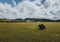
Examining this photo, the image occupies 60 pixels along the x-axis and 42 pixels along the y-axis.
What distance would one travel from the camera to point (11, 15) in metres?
5.29

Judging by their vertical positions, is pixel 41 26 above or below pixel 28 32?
above

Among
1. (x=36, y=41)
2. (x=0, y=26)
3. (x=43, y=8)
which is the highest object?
(x=43, y=8)

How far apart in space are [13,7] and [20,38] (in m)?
0.75

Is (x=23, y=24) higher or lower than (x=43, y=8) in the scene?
lower

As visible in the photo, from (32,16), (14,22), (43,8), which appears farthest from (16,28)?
(43,8)

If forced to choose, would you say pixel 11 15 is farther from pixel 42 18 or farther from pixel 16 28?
pixel 42 18

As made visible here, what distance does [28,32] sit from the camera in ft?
17.0

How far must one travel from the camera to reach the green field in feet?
16.8

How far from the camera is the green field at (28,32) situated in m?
5.12

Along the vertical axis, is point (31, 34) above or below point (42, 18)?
below

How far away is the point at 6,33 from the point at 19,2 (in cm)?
79

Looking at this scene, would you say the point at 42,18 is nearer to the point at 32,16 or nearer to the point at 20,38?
the point at 32,16

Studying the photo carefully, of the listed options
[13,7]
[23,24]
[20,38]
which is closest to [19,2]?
[13,7]

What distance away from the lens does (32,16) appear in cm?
527
